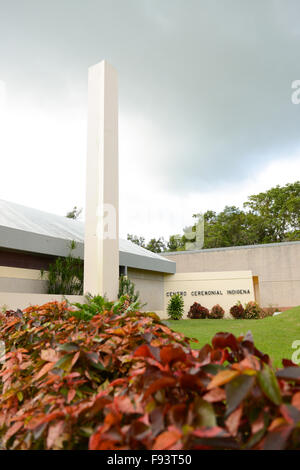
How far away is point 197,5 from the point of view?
873cm

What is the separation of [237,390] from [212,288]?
743 inches

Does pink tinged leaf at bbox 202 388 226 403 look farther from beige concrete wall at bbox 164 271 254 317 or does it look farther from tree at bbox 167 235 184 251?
tree at bbox 167 235 184 251

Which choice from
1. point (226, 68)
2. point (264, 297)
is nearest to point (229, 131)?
point (226, 68)

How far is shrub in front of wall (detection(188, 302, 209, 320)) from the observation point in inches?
722

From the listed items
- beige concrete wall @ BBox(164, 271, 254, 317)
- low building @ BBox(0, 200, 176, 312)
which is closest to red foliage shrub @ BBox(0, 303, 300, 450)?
low building @ BBox(0, 200, 176, 312)

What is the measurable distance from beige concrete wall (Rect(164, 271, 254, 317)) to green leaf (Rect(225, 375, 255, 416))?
1860 cm

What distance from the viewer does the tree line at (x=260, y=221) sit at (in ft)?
108

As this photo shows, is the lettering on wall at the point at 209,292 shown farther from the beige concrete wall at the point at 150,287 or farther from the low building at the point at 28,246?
the low building at the point at 28,246

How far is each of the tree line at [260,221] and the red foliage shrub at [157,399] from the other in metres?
32.6

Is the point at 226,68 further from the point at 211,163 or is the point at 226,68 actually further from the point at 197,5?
the point at 211,163

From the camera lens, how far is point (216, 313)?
59.9ft

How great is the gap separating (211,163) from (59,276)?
1675 cm

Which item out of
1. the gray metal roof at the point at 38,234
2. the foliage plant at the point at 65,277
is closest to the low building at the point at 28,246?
the gray metal roof at the point at 38,234
